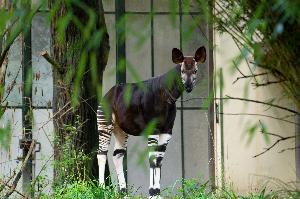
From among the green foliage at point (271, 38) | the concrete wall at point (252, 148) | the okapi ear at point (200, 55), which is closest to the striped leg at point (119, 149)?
the okapi ear at point (200, 55)

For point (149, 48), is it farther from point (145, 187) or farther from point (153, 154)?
point (153, 154)

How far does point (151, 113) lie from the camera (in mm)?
9914

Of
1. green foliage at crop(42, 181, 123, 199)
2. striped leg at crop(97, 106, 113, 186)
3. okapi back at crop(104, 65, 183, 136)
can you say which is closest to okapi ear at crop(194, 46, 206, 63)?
okapi back at crop(104, 65, 183, 136)

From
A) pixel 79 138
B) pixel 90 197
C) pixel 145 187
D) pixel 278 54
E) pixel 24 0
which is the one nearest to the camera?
pixel 24 0

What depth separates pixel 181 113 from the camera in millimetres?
16703

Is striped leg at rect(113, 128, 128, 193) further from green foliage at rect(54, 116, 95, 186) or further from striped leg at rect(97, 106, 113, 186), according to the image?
green foliage at rect(54, 116, 95, 186)

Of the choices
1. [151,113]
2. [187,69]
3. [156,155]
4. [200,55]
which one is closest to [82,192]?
[156,155]

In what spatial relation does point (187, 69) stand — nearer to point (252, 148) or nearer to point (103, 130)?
point (103, 130)

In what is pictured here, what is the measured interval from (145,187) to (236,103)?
3.28 metres

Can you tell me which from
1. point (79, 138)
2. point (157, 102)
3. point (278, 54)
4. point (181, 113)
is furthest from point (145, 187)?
point (278, 54)

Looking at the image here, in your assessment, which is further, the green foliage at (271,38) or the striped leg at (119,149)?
the striped leg at (119,149)

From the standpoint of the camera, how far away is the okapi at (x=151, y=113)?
934cm

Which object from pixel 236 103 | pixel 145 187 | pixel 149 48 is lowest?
pixel 145 187

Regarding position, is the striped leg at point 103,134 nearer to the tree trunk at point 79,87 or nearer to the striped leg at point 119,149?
the striped leg at point 119,149
